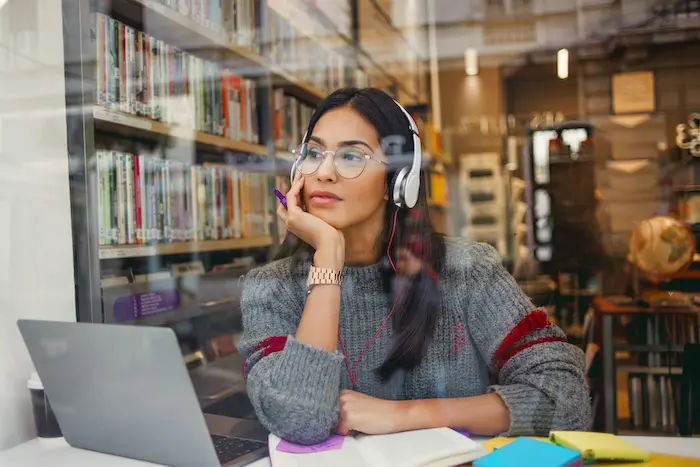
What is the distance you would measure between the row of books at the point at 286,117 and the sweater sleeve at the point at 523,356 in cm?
60

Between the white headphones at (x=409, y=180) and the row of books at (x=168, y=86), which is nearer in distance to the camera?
the white headphones at (x=409, y=180)

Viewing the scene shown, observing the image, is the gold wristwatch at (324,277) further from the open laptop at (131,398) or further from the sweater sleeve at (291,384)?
the open laptop at (131,398)

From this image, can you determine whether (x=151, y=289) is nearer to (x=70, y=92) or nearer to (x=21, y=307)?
(x=21, y=307)

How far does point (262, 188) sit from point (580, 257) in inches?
33.1

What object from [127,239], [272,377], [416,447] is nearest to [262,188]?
[127,239]

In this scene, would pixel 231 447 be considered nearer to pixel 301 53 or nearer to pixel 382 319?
pixel 382 319

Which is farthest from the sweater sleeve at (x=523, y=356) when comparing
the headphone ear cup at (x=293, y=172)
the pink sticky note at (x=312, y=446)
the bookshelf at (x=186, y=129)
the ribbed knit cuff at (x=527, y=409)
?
the bookshelf at (x=186, y=129)

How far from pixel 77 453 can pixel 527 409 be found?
770mm

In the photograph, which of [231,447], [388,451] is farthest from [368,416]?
[231,447]

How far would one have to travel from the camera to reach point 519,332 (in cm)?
113

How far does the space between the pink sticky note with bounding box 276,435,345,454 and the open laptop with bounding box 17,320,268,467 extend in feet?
0.14

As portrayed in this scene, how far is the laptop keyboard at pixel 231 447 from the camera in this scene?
947mm

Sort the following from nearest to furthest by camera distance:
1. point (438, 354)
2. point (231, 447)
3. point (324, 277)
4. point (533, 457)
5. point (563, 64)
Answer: point (533, 457) < point (231, 447) < point (324, 277) < point (438, 354) < point (563, 64)

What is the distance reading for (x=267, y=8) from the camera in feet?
5.75
